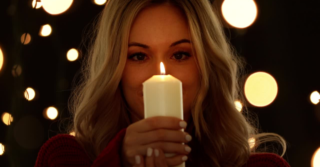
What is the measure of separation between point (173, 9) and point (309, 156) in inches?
33.2

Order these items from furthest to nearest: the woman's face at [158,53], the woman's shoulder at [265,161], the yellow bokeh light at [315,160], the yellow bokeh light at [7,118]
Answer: the yellow bokeh light at [315,160] → the yellow bokeh light at [7,118] → the woman's shoulder at [265,161] → the woman's face at [158,53]

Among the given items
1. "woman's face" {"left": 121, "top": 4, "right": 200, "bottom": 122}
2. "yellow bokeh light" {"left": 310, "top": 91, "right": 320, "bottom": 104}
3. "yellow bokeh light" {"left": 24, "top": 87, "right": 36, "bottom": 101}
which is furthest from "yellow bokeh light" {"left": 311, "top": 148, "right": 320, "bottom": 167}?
"yellow bokeh light" {"left": 24, "top": 87, "right": 36, "bottom": 101}

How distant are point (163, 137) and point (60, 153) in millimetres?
536

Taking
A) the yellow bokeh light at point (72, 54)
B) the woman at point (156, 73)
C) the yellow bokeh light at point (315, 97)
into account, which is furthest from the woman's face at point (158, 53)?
the yellow bokeh light at point (315, 97)

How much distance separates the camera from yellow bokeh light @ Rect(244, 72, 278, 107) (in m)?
1.63

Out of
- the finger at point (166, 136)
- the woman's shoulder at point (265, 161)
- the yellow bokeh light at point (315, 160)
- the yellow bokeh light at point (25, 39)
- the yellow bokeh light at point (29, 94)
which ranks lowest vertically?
the finger at point (166, 136)

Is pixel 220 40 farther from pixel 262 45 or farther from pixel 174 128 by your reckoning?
pixel 174 128

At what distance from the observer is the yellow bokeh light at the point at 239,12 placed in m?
1.64

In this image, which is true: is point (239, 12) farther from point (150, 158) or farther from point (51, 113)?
point (150, 158)

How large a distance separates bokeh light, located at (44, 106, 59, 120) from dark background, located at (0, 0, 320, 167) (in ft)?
0.05

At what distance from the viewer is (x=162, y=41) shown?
3.51 feet

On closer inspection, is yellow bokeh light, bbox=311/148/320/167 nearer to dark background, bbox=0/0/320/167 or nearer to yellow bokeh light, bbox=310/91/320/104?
dark background, bbox=0/0/320/167

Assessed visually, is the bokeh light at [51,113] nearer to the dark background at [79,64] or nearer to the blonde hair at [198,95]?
the dark background at [79,64]

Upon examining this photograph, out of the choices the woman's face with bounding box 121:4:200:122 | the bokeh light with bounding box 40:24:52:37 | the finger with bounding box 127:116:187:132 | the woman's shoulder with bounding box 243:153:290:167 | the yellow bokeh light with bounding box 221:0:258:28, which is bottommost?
the finger with bounding box 127:116:187:132
